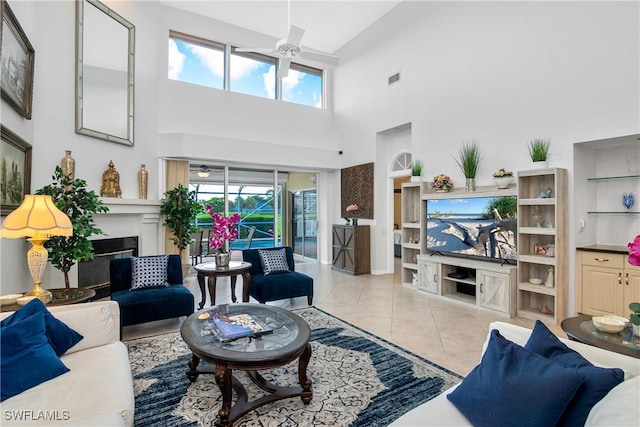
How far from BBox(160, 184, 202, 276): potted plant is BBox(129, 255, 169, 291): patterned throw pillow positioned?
2258 millimetres

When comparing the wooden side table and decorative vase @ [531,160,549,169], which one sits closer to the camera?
the wooden side table

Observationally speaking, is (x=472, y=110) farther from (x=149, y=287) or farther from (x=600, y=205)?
(x=149, y=287)

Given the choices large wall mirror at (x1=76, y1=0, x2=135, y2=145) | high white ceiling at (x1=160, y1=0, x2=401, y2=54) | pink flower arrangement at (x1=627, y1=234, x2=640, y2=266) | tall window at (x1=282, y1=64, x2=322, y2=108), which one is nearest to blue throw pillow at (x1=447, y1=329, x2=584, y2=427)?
pink flower arrangement at (x1=627, y1=234, x2=640, y2=266)

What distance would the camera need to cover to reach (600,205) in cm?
408

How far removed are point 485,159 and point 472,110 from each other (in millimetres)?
834

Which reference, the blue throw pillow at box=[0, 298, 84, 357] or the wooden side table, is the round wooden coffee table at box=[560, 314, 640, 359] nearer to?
the blue throw pillow at box=[0, 298, 84, 357]

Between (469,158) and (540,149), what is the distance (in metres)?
0.97

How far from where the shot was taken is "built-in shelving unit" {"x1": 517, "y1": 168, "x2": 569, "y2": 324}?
12.8 feet

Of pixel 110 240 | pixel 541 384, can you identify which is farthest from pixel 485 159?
pixel 110 240

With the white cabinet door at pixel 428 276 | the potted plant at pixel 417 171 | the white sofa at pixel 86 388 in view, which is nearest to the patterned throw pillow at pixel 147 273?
the white sofa at pixel 86 388

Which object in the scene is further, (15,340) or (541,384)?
(15,340)

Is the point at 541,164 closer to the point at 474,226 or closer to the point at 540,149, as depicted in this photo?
the point at 540,149

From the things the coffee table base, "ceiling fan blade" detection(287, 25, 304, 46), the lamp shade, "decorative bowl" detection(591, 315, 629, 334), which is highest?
"ceiling fan blade" detection(287, 25, 304, 46)

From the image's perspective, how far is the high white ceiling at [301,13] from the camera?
615 cm
